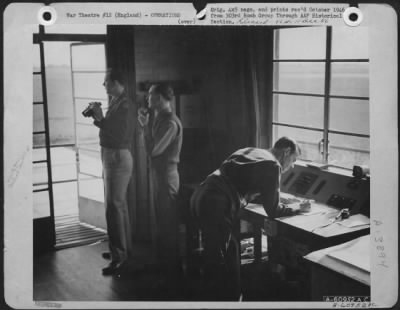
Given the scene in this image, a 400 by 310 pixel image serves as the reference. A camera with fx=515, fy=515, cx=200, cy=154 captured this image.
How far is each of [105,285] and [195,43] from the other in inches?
27.4

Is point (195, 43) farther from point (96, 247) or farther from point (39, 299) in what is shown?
point (39, 299)

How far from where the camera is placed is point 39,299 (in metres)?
1.38

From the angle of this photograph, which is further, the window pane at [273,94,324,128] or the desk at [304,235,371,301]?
the window pane at [273,94,324,128]

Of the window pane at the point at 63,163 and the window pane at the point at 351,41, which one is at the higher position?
the window pane at the point at 351,41

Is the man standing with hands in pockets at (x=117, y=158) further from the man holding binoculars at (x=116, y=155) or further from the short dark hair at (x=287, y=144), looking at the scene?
the short dark hair at (x=287, y=144)

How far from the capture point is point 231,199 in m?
1.44

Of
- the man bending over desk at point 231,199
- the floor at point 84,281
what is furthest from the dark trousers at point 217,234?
the floor at point 84,281

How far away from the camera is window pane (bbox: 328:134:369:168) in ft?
4.54

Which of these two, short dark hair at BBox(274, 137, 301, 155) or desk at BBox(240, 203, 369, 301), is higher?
short dark hair at BBox(274, 137, 301, 155)

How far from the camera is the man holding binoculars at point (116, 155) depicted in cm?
139

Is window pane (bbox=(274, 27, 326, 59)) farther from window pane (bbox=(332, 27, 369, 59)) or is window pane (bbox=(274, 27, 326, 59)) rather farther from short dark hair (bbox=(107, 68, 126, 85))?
short dark hair (bbox=(107, 68, 126, 85))

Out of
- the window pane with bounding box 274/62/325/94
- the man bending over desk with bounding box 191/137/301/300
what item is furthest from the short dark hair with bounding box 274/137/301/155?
the window pane with bounding box 274/62/325/94

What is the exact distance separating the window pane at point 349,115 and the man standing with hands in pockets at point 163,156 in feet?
1.51

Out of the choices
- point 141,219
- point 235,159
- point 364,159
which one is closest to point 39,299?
point 141,219
